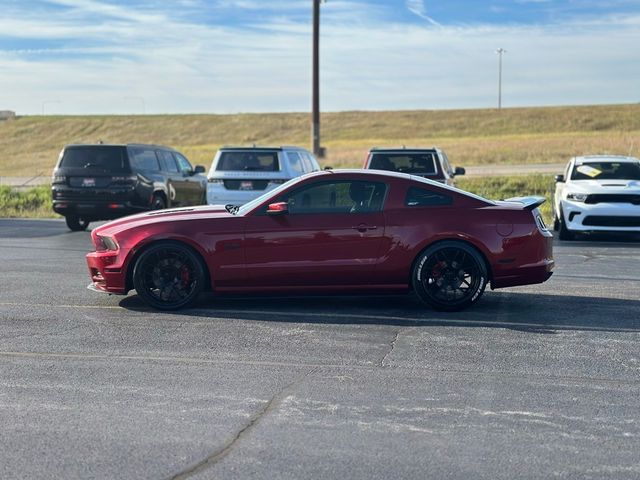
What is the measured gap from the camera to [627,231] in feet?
53.4

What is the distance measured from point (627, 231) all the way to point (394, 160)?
14.8 feet

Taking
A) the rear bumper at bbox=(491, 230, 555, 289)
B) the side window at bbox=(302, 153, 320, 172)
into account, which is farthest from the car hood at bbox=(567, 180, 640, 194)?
the rear bumper at bbox=(491, 230, 555, 289)

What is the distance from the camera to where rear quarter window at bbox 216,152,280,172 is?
57.4 ft

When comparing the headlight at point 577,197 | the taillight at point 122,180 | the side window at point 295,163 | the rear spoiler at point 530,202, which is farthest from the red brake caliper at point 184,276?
the headlight at point 577,197

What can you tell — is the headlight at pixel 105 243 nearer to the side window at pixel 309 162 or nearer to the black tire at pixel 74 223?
the black tire at pixel 74 223

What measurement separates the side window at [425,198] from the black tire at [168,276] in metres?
2.14

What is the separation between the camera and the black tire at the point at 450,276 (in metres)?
9.13

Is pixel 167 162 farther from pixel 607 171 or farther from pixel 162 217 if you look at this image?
pixel 162 217

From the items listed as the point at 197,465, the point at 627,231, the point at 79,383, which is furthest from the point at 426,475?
the point at 627,231

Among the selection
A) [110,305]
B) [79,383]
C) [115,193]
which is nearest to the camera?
[79,383]

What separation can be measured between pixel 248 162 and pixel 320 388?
37.6ft

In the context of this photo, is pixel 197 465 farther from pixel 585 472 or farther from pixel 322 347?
pixel 322 347

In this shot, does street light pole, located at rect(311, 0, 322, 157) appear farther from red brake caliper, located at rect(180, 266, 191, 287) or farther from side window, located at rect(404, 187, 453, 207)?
red brake caliper, located at rect(180, 266, 191, 287)

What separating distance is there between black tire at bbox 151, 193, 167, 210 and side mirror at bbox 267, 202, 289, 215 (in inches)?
377
